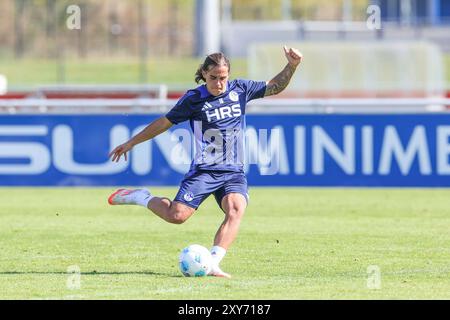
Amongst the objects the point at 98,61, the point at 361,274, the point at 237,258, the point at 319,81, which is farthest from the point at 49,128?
the point at 98,61

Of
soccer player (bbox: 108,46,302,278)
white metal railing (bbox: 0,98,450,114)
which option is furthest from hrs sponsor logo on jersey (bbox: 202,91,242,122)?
white metal railing (bbox: 0,98,450,114)

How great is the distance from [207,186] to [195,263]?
0.94 m

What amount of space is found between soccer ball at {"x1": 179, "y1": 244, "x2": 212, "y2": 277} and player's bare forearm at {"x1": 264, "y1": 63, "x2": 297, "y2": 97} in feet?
6.23

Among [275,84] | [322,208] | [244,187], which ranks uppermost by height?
[275,84]

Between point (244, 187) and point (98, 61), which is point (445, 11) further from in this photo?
point (244, 187)

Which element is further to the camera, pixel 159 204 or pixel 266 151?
pixel 266 151

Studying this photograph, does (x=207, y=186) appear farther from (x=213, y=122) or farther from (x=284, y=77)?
(x=284, y=77)

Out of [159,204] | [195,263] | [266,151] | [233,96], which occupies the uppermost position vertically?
[233,96]

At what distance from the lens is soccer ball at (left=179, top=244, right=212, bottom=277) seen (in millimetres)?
10258

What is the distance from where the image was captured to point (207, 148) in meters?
11.0

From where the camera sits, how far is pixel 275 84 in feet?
37.3

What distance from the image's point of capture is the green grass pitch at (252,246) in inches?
377

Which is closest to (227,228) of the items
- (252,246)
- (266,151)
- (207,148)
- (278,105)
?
(207,148)

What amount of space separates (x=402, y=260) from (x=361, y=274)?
1.16 meters
